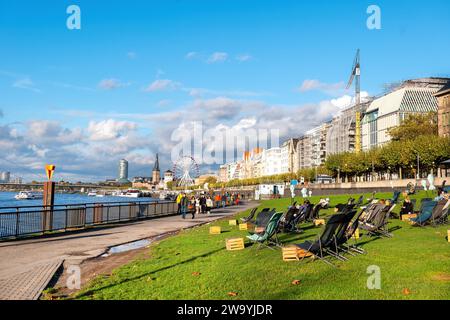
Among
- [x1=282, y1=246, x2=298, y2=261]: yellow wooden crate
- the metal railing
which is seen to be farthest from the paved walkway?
[x1=282, y1=246, x2=298, y2=261]: yellow wooden crate

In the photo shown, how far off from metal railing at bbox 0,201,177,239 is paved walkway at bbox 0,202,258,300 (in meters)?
0.79

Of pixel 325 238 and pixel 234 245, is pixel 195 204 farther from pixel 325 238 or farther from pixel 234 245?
pixel 325 238

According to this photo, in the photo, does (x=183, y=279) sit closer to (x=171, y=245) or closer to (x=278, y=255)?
(x=278, y=255)

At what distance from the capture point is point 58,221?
2014 centimetres

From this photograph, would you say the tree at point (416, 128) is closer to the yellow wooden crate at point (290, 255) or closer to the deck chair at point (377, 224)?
the deck chair at point (377, 224)

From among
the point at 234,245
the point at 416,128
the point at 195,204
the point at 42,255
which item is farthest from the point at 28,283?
the point at 416,128

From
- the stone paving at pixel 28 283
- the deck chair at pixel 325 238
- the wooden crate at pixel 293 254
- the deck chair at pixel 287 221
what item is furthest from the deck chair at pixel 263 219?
the stone paving at pixel 28 283

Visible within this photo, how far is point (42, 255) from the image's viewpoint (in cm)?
1288

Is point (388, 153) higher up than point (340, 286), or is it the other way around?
point (388, 153)

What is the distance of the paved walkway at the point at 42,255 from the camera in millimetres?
8547

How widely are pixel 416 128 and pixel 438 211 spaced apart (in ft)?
248

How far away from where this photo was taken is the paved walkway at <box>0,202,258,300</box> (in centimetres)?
855
